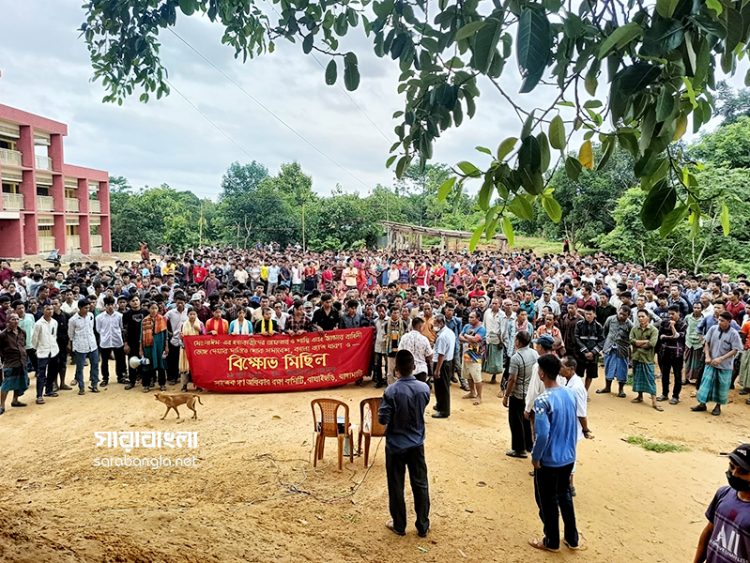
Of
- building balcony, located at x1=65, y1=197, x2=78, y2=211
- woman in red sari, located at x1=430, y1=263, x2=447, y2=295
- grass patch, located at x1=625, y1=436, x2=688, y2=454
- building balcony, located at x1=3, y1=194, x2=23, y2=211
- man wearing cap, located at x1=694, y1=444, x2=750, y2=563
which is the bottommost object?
grass patch, located at x1=625, y1=436, x2=688, y2=454

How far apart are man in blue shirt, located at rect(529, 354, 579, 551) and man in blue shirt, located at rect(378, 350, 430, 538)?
1011mm

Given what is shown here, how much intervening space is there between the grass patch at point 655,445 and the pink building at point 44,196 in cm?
2781

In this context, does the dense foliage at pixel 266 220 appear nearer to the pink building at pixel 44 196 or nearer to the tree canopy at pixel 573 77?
the pink building at pixel 44 196

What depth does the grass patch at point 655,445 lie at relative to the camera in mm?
6961

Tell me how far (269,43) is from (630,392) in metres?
8.85

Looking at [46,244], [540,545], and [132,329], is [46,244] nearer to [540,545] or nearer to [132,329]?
[132,329]

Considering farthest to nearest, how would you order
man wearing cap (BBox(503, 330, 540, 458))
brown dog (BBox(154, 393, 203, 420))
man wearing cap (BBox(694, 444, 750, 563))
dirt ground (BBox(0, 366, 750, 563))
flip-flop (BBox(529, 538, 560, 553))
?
1. brown dog (BBox(154, 393, 203, 420))
2. man wearing cap (BBox(503, 330, 540, 458))
3. flip-flop (BBox(529, 538, 560, 553))
4. dirt ground (BBox(0, 366, 750, 563))
5. man wearing cap (BBox(694, 444, 750, 563))

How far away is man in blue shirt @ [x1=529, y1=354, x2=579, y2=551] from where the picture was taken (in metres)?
4.34

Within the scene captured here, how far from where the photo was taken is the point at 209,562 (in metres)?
3.90

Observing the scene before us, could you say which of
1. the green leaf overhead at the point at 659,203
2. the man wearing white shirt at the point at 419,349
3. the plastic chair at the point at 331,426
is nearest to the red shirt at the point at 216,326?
the man wearing white shirt at the point at 419,349

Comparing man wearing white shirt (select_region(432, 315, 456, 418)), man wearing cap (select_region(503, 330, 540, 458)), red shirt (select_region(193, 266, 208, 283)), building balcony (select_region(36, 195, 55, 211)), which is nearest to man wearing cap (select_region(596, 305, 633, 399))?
man wearing white shirt (select_region(432, 315, 456, 418))

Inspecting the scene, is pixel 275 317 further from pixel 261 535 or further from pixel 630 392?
pixel 630 392

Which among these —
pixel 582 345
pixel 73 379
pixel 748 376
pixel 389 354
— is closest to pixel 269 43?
pixel 389 354
